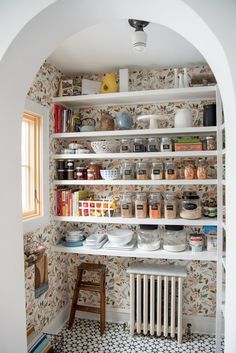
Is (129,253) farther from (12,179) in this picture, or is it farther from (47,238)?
(12,179)

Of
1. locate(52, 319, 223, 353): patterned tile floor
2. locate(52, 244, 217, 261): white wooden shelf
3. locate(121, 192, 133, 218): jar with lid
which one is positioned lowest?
locate(52, 319, 223, 353): patterned tile floor

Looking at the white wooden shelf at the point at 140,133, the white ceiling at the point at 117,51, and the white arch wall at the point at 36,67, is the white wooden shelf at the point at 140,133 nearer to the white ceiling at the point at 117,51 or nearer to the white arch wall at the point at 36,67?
the white ceiling at the point at 117,51

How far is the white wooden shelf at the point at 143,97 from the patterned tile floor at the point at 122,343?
2.17 metres

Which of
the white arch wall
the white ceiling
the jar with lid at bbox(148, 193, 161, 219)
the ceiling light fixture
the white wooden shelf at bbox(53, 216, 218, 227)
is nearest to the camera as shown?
the white arch wall

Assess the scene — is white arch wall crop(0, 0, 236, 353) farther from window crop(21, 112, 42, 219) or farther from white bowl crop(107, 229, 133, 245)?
white bowl crop(107, 229, 133, 245)

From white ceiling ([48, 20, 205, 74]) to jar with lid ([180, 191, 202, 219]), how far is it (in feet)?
4.16

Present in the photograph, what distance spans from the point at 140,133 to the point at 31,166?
40.9 inches

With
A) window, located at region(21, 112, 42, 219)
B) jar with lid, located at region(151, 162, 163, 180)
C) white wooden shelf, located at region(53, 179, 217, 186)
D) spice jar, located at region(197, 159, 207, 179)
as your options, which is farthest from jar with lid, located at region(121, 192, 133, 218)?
window, located at region(21, 112, 42, 219)

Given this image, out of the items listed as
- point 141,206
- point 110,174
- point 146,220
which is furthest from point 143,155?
point 146,220

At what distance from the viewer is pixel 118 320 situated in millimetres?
2686

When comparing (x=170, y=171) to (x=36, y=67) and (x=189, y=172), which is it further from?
(x=36, y=67)

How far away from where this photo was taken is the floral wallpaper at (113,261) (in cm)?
239

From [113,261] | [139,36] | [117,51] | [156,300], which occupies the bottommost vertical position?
[156,300]

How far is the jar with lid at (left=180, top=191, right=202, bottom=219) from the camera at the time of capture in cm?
226
